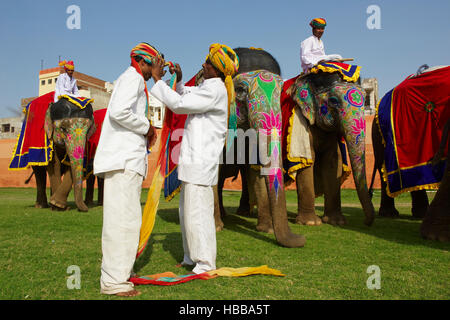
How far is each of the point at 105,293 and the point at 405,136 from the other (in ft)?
18.8

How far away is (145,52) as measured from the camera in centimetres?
372

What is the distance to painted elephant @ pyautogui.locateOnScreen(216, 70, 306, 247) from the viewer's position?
4840 millimetres

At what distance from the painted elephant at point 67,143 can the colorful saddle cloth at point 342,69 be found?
5080mm

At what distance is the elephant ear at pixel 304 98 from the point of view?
6758 millimetres

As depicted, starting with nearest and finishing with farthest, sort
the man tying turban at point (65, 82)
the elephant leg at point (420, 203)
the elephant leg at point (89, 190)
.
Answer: the elephant leg at point (420, 203) < the man tying turban at point (65, 82) < the elephant leg at point (89, 190)

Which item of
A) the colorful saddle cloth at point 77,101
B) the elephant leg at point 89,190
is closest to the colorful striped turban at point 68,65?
the colorful saddle cloth at point 77,101

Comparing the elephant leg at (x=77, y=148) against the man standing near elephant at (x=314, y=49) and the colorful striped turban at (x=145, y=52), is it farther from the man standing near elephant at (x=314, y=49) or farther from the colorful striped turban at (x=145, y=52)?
the colorful striped turban at (x=145, y=52)

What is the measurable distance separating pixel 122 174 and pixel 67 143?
5.96 meters

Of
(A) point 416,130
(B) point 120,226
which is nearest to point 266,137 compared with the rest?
(B) point 120,226

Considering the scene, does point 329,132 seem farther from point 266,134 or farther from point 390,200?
point 390,200

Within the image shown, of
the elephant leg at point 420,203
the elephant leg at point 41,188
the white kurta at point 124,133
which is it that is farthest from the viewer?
the elephant leg at point 41,188

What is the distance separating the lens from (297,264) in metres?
4.05

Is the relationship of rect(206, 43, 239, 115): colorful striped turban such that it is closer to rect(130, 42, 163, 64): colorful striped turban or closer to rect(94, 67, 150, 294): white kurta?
rect(130, 42, 163, 64): colorful striped turban
